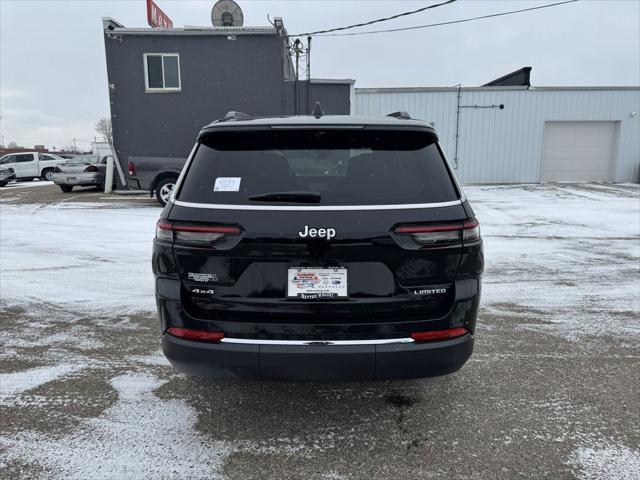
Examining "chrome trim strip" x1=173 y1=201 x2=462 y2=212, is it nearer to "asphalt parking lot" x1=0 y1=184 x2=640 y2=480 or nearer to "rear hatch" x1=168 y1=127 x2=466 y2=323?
"rear hatch" x1=168 y1=127 x2=466 y2=323

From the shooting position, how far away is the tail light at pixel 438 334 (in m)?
2.27

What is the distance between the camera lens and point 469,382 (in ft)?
10.4

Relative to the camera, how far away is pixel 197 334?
2.30 metres

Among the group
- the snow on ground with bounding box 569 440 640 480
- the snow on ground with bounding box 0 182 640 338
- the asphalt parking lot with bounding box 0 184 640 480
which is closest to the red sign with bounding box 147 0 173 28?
the snow on ground with bounding box 0 182 640 338

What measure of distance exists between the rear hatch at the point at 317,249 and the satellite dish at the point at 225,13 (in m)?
18.9

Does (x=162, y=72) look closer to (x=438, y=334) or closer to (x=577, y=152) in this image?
(x=438, y=334)

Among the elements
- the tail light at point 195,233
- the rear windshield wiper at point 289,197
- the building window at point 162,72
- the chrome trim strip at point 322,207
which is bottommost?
the tail light at point 195,233

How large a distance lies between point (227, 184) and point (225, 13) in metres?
19.0

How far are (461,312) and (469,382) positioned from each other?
3.65 ft

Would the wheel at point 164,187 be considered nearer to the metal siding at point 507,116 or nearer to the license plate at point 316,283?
the metal siding at point 507,116

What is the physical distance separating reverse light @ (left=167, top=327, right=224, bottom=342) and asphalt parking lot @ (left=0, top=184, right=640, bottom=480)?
26.1 inches

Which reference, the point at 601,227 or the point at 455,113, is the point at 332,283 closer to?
the point at 601,227

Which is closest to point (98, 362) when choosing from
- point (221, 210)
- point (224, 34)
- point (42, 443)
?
point (42, 443)

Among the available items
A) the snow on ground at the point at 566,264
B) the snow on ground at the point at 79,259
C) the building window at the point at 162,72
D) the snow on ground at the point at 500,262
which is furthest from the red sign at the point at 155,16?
the snow on ground at the point at 566,264
